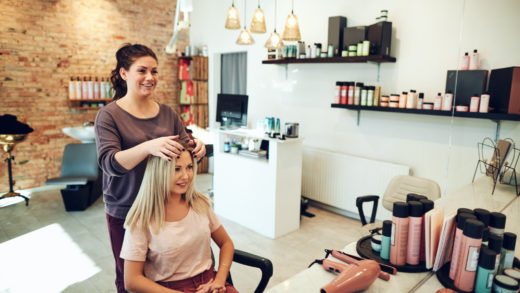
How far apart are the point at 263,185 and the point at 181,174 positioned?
2110 mm

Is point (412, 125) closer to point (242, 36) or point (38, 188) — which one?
point (242, 36)

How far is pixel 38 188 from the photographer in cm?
491

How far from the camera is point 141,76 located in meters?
1.55

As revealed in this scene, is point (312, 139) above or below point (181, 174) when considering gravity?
below

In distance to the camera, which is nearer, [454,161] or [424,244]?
[424,244]

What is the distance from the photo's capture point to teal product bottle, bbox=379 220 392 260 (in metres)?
1.38

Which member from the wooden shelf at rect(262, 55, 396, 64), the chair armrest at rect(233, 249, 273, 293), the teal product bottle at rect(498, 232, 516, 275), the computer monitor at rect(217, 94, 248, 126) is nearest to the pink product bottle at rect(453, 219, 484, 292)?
the teal product bottle at rect(498, 232, 516, 275)

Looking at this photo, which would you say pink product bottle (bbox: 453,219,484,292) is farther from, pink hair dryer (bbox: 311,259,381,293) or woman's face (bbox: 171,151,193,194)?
woman's face (bbox: 171,151,193,194)

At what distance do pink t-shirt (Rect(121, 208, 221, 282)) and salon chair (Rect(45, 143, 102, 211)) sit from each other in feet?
→ 10.2

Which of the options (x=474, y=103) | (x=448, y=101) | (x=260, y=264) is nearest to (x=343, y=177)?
(x=448, y=101)

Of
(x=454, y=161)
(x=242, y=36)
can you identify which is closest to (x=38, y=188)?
(x=242, y=36)

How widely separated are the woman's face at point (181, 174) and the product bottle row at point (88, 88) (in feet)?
12.8

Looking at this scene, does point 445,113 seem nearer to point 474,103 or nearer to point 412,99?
point 474,103

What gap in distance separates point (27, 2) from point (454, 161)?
18.3ft
